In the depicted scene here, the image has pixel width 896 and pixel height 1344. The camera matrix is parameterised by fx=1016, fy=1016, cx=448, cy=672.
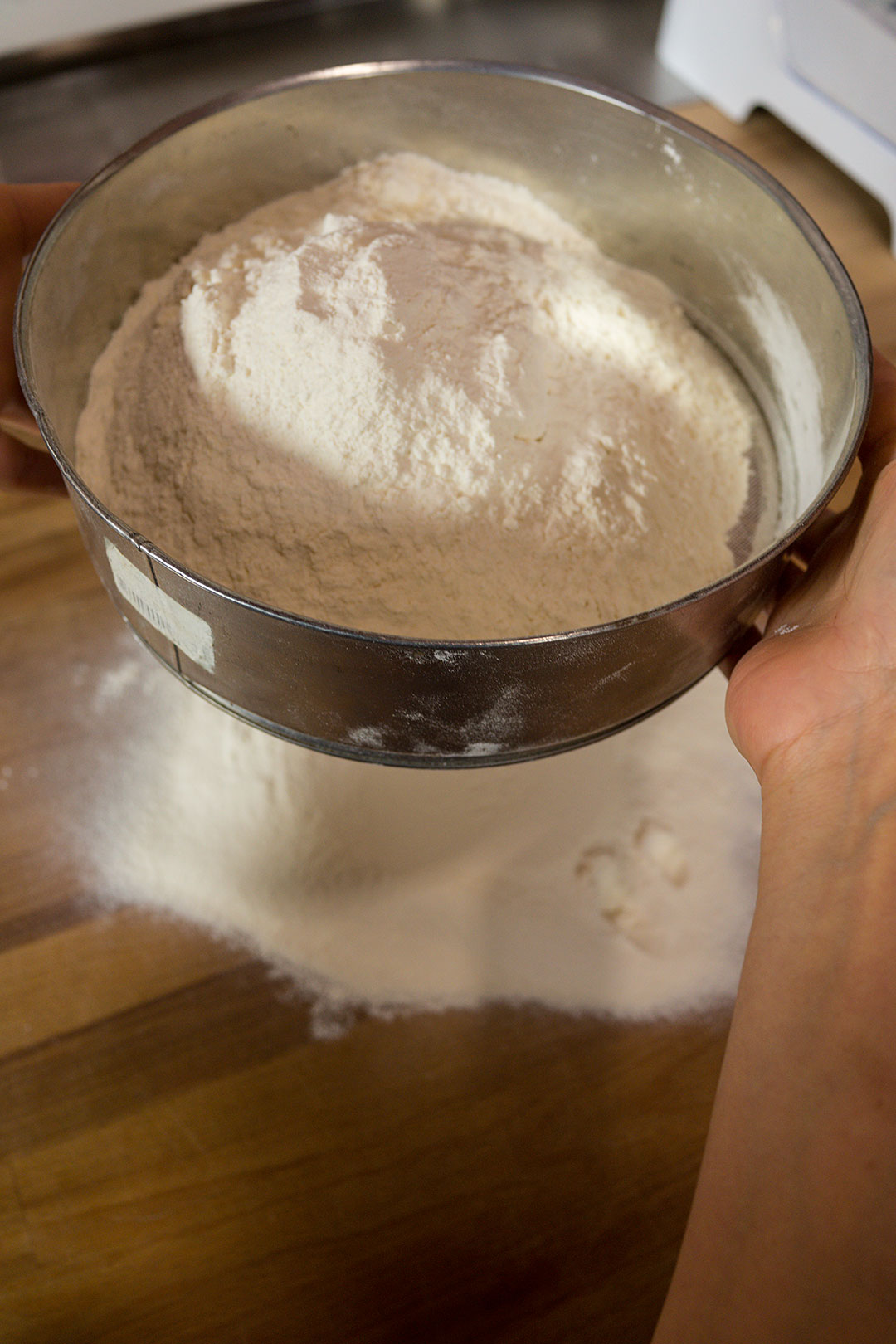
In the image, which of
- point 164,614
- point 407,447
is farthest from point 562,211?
point 164,614

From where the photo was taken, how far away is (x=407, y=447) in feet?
1.72

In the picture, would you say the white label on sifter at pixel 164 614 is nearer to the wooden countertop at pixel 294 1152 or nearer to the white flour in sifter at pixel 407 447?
the white flour in sifter at pixel 407 447

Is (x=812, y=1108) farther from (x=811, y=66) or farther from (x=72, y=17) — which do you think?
(x=72, y=17)

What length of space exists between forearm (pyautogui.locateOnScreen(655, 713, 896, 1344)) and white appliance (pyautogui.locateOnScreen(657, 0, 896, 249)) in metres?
0.74

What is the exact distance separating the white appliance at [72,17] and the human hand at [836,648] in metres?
0.88

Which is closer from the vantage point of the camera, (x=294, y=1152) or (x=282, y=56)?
(x=294, y=1152)

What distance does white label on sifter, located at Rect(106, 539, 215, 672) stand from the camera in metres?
0.47

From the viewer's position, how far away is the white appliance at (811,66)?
0.92 metres

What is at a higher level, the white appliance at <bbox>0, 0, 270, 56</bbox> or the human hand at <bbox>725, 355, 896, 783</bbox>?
the human hand at <bbox>725, 355, 896, 783</bbox>

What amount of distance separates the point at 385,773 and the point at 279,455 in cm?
24

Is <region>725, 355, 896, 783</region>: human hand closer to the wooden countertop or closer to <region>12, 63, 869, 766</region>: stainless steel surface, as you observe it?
<region>12, 63, 869, 766</region>: stainless steel surface

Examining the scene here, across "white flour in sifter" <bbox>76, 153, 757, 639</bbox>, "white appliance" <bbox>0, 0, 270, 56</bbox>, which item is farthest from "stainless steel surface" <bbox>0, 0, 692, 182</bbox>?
"white flour in sifter" <bbox>76, 153, 757, 639</bbox>

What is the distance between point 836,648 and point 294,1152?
15.5 inches

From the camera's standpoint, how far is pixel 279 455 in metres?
0.53
